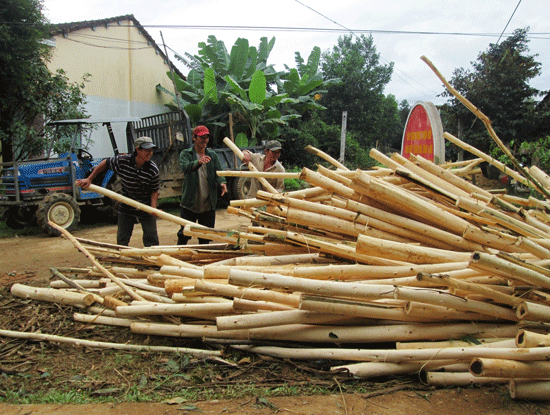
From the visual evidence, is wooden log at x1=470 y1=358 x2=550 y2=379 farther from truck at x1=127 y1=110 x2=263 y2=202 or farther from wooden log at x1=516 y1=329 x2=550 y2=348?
truck at x1=127 y1=110 x2=263 y2=202

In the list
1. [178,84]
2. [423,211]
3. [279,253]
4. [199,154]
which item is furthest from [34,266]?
[178,84]

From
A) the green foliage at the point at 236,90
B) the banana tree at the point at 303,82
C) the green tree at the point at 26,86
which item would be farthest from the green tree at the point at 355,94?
the green tree at the point at 26,86

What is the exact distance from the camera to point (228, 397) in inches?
96.4

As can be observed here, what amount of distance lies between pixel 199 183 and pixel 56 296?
6.98 feet

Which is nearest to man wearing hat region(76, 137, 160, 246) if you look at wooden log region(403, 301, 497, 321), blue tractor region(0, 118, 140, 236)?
wooden log region(403, 301, 497, 321)

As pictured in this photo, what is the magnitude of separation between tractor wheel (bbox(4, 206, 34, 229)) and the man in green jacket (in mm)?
5585

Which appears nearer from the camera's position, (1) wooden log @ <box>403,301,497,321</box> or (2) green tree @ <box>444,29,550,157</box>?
(1) wooden log @ <box>403,301,497,321</box>

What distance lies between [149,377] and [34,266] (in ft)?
14.4

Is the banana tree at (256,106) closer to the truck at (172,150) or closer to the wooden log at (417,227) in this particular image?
the truck at (172,150)

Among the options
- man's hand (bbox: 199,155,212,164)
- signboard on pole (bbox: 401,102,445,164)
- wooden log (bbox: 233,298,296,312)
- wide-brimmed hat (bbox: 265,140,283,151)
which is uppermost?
signboard on pole (bbox: 401,102,445,164)

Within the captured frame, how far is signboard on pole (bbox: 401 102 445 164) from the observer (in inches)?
255

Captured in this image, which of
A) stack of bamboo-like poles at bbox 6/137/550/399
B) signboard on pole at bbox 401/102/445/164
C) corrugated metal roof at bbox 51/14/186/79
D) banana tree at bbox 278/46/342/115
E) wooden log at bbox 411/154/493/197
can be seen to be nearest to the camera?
stack of bamboo-like poles at bbox 6/137/550/399

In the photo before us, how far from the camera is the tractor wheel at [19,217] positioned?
916cm

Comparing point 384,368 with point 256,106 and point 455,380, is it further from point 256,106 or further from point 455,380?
point 256,106
